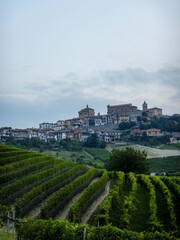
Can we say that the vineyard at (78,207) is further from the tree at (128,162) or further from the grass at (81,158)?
the grass at (81,158)

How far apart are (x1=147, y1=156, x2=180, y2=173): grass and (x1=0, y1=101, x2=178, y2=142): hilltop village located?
1493 inches

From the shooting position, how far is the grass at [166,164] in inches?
2547

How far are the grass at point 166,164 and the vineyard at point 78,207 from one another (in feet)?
99.8

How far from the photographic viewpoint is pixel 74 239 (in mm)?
11734

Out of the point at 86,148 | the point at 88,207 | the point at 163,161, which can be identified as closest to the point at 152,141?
the point at 86,148

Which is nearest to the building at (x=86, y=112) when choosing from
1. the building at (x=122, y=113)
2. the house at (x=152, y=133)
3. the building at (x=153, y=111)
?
the building at (x=122, y=113)

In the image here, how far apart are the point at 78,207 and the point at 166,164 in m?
52.6

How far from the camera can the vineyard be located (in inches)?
480

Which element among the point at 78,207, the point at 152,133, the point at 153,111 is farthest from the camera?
the point at 153,111

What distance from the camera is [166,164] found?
69.9m

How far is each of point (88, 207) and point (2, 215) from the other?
25.9 feet

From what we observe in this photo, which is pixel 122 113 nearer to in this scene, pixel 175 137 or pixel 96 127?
pixel 96 127

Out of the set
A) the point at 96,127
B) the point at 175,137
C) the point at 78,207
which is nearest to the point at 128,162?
the point at 78,207

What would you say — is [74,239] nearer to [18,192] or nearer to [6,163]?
[18,192]
